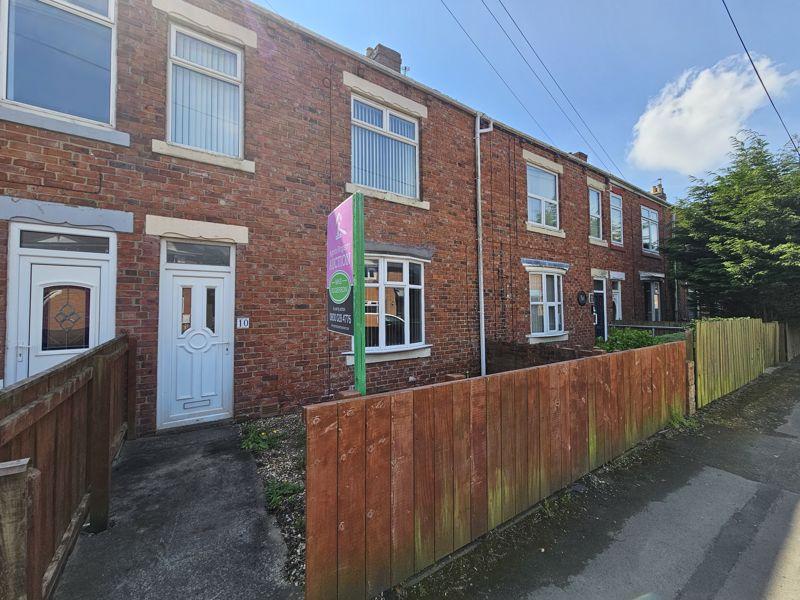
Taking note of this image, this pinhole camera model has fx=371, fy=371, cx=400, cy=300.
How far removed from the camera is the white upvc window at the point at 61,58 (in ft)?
14.8

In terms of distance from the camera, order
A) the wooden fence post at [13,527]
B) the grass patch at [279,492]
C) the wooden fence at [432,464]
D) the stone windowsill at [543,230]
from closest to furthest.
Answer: the wooden fence post at [13,527] → the wooden fence at [432,464] → the grass patch at [279,492] → the stone windowsill at [543,230]

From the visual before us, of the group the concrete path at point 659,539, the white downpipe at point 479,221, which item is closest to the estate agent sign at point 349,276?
the concrete path at point 659,539

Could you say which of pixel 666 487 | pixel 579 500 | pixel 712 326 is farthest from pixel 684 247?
pixel 579 500

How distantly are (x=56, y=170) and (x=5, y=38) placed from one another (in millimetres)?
1598

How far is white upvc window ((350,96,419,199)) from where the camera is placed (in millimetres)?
7379

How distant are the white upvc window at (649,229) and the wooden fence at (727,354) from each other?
6470 mm

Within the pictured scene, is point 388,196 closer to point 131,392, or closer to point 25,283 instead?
point 131,392

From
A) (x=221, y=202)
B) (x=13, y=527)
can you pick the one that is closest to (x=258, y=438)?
(x=221, y=202)

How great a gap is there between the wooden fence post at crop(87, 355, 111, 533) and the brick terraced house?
7.54 feet

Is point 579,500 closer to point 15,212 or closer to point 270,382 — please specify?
point 270,382

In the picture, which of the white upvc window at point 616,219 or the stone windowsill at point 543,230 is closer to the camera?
the stone windowsill at point 543,230

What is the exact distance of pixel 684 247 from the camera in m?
14.0

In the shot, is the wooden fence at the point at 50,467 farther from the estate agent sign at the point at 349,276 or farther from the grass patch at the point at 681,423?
the grass patch at the point at 681,423

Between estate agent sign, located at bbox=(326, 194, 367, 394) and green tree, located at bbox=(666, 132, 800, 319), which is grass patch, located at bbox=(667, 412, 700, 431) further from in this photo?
green tree, located at bbox=(666, 132, 800, 319)
